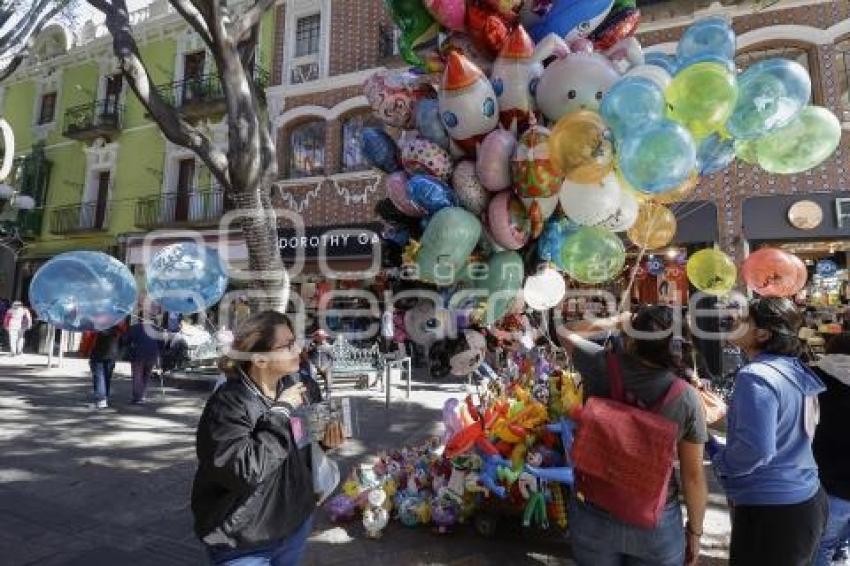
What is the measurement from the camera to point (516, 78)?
338 centimetres

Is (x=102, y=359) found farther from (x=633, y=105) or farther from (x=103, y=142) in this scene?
(x=103, y=142)

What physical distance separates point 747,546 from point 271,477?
75.7 inches

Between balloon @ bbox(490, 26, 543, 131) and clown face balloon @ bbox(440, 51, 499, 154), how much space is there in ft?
0.28

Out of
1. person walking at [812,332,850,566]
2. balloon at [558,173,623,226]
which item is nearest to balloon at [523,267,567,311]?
balloon at [558,173,623,226]

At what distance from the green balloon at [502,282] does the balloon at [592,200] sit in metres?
0.45

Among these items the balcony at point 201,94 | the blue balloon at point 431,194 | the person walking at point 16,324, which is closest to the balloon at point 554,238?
the blue balloon at point 431,194

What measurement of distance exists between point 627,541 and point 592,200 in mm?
1839

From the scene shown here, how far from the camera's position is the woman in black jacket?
6.27 feet

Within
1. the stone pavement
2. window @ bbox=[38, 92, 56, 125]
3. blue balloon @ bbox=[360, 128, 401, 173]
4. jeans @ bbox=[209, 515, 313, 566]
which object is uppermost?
window @ bbox=[38, 92, 56, 125]

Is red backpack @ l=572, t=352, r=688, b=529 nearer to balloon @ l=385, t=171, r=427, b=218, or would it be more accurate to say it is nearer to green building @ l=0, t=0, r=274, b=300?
balloon @ l=385, t=171, r=427, b=218

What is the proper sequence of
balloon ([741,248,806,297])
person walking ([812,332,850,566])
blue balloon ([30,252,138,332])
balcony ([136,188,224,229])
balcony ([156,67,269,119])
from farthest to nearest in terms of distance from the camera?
balcony ([136,188,224,229]) → balcony ([156,67,269,119]) → balloon ([741,248,806,297]) → blue balloon ([30,252,138,332]) → person walking ([812,332,850,566])

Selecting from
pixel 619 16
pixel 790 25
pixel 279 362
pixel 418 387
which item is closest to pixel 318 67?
pixel 418 387

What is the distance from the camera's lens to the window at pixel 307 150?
47.3 ft

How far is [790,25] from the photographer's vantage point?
10.2 m
